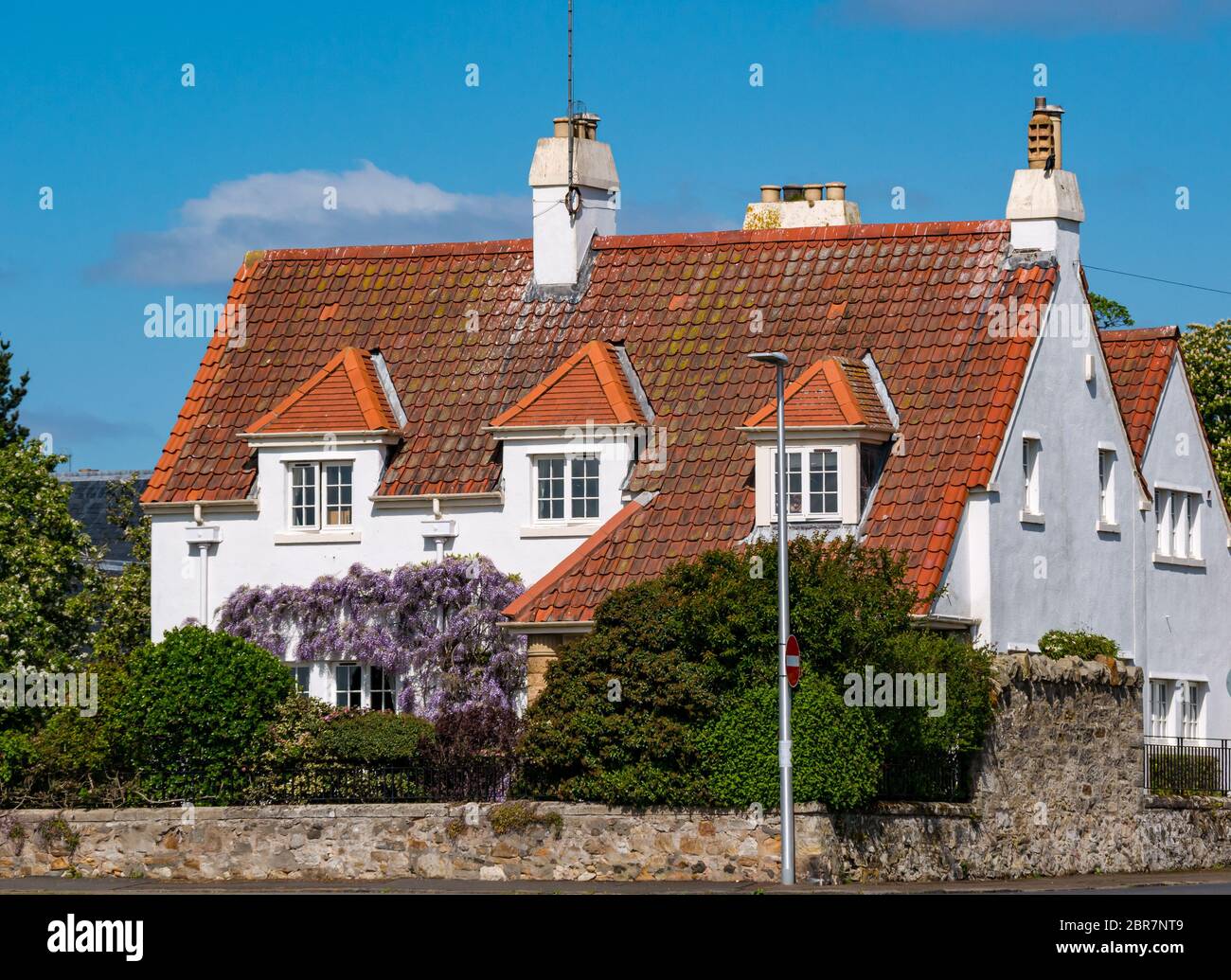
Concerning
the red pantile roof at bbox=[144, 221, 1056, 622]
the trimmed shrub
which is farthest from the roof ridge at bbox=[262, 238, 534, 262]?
the trimmed shrub

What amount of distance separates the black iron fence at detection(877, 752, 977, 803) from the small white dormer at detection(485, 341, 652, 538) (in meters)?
7.91

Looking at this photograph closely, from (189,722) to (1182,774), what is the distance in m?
16.2

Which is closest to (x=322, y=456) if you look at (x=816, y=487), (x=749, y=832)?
(x=816, y=487)

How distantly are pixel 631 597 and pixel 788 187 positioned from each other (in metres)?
18.4

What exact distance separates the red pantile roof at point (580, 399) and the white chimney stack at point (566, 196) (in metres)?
2.59

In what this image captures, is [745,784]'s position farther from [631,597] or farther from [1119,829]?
[1119,829]

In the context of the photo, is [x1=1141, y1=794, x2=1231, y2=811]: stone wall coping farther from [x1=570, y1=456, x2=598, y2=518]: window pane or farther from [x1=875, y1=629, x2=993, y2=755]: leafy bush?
[x1=570, y1=456, x2=598, y2=518]: window pane

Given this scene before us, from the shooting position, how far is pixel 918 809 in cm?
3225

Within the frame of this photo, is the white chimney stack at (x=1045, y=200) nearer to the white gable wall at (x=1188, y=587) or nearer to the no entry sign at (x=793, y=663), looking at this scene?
the white gable wall at (x=1188, y=587)

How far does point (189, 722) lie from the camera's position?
3341cm

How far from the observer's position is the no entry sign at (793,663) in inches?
1182

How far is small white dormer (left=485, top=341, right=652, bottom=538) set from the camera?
38.6 meters

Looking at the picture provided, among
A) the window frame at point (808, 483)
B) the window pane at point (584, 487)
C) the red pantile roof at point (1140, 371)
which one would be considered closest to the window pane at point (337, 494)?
the window pane at point (584, 487)
